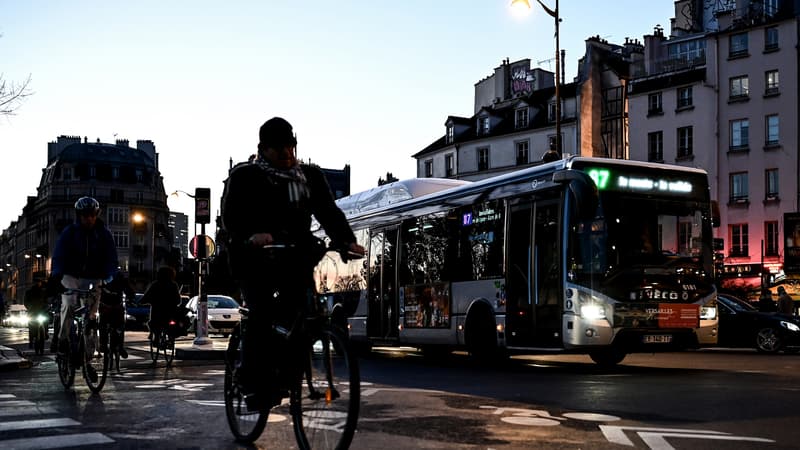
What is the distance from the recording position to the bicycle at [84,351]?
402 inches

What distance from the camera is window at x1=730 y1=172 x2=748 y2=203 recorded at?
53312 mm

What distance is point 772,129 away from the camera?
52469 millimetres

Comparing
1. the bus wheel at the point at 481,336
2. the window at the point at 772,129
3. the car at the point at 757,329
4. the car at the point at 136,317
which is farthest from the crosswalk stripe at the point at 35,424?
the window at the point at 772,129

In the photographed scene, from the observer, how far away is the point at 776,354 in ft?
75.7

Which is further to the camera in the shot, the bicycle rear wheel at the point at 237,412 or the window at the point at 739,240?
the window at the point at 739,240

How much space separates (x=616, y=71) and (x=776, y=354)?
42411mm

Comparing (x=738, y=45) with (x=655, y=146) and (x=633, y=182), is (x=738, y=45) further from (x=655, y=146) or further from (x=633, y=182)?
(x=633, y=182)

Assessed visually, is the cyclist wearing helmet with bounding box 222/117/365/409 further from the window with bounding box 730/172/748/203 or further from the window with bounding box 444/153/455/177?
the window with bounding box 444/153/455/177

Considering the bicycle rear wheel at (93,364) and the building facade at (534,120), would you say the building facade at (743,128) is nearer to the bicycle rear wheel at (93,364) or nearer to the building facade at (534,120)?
the building facade at (534,120)

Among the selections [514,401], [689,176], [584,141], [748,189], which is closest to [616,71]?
[584,141]

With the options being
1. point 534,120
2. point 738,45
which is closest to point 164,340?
point 738,45

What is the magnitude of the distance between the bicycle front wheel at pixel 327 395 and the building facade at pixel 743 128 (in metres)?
47.3

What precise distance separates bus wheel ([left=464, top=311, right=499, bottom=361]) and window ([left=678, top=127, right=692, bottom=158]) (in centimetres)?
4248

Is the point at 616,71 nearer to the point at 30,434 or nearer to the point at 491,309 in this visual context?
the point at 491,309
